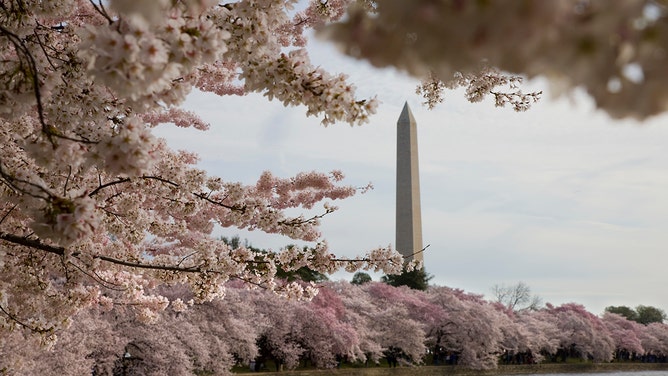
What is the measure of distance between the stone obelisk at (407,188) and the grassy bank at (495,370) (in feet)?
21.0

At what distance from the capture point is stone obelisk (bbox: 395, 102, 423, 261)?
32.8 meters

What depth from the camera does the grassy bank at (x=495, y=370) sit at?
976 inches

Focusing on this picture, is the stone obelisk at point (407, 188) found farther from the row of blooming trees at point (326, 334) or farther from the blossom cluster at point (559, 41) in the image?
the blossom cluster at point (559, 41)

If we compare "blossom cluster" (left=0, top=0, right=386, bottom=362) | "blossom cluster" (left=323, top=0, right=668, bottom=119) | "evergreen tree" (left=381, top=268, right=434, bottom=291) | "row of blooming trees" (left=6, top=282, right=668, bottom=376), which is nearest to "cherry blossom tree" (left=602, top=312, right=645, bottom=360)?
"row of blooming trees" (left=6, top=282, right=668, bottom=376)

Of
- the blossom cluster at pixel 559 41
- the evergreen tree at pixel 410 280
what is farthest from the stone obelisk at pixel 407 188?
the blossom cluster at pixel 559 41

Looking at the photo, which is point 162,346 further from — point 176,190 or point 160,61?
point 160,61

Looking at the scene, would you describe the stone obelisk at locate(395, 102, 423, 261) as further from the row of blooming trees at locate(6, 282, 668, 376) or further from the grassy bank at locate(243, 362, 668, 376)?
the grassy bank at locate(243, 362, 668, 376)

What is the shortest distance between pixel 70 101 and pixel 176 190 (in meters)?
1.37

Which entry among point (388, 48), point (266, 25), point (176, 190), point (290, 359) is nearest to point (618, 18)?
point (388, 48)

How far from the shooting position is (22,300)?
7.25 metres

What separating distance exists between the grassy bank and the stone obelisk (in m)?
6.41

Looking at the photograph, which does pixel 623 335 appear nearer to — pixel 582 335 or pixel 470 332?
pixel 582 335

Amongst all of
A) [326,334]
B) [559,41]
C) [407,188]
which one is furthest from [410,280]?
[559,41]

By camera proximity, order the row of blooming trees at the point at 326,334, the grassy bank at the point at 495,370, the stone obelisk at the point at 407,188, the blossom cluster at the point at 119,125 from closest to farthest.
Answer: the blossom cluster at the point at 119,125, the row of blooming trees at the point at 326,334, the grassy bank at the point at 495,370, the stone obelisk at the point at 407,188
